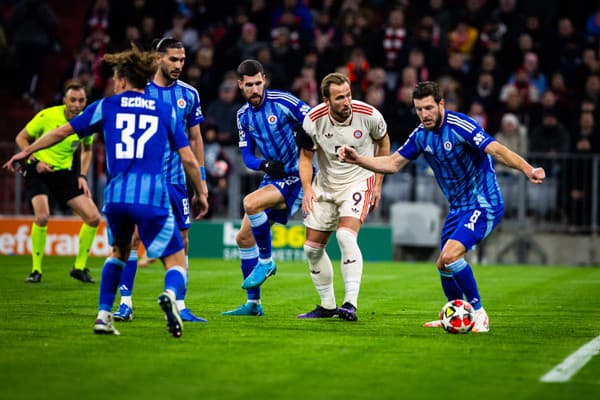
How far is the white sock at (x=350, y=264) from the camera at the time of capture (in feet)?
31.3

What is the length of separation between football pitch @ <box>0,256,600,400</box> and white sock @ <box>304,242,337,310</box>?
0.36 m

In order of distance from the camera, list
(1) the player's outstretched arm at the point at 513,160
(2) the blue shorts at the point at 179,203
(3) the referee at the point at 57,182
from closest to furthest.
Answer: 1. (1) the player's outstretched arm at the point at 513,160
2. (2) the blue shorts at the point at 179,203
3. (3) the referee at the point at 57,182

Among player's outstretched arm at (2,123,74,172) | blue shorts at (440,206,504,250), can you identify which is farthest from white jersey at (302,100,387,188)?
player's outstretched arm at (2,123,74,172)

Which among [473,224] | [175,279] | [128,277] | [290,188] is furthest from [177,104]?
[473,224]

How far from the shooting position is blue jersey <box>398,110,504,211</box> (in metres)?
8.90

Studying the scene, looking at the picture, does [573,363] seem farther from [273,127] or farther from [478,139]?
[273,127]

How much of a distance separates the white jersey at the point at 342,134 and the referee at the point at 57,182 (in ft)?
15.2

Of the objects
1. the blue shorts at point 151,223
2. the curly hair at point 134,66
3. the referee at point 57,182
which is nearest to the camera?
the blue shorts at point 151,223

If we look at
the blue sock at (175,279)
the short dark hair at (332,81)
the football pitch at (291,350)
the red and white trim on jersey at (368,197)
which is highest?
the short dark hair at (332,81)

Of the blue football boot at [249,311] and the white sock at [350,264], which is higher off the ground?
the white sock at [350,264]

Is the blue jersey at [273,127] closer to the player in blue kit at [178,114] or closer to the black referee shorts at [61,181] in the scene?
the player in blue kit at [178,114]

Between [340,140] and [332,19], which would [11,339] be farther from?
[332,19]

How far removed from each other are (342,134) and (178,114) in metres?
1.53

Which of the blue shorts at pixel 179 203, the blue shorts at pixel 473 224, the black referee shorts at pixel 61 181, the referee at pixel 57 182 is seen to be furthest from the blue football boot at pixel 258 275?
the black referee shorts at pixel 61 181
